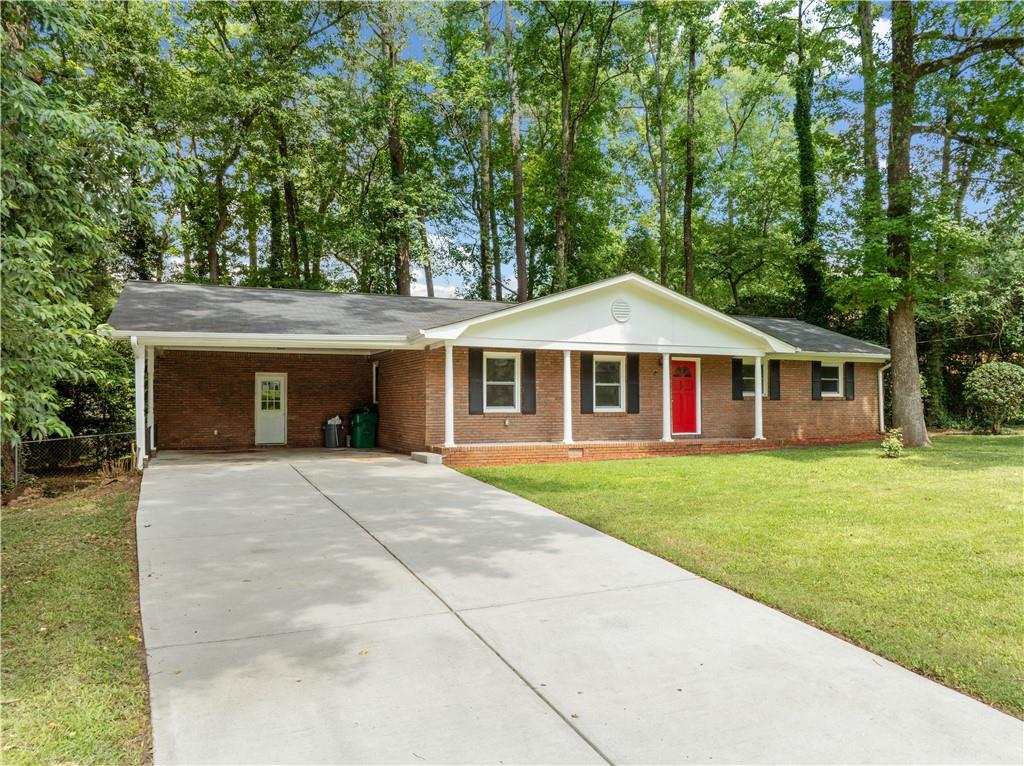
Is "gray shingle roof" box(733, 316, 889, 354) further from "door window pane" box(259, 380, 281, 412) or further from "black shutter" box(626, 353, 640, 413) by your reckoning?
"door window pane" box(259, 380, 281, 412)

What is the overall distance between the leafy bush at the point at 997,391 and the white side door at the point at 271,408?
18.7 meters

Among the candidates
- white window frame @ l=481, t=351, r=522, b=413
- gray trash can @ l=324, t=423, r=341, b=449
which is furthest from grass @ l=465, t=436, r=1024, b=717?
gray trash can @ l=324, t=423, r=341, b=449

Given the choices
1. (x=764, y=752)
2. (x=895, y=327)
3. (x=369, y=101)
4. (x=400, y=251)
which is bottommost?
(x=764, y=752)

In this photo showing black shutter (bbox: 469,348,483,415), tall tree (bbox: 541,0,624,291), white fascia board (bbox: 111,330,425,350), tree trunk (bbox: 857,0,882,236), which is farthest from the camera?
tall tree (bbox: 541,0,624,291)

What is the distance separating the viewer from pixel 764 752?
2.73 metres

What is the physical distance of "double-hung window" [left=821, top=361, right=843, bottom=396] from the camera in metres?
18.3

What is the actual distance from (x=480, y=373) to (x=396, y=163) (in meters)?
14.4

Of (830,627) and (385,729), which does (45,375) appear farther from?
(830,627)

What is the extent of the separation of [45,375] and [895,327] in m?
16.9

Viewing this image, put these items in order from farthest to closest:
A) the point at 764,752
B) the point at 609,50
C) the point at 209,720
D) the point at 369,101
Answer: the point at 609,50 → the point at 369,101 → the point at 209,720 → the point at 764,752

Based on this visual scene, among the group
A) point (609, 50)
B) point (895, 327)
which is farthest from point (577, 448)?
point (609, 50)

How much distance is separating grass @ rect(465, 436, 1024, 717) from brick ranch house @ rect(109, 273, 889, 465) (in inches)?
92.2

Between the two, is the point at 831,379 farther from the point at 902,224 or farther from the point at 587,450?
the point at 587,450

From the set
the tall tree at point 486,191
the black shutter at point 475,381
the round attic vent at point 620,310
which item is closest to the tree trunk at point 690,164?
the tall tree at point 486,191
